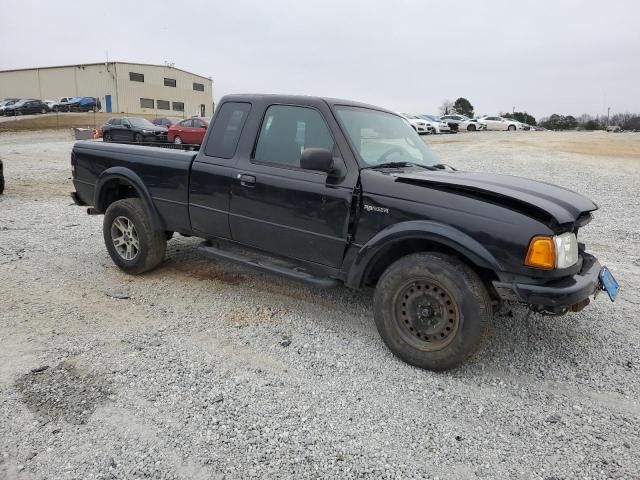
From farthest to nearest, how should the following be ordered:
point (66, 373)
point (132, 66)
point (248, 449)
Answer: point (132, 66) → point (66, 373) → point (248, 449)

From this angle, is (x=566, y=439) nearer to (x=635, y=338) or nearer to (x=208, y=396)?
(x=635, y=338)

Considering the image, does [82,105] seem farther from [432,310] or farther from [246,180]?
[432,310]

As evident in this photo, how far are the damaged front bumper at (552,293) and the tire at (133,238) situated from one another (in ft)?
11.6

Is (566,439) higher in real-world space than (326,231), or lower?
lower

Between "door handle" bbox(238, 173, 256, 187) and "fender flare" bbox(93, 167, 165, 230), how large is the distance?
1263 millimetres

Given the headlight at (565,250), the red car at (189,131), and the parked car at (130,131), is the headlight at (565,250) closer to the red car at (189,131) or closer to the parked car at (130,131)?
A: the red car at (189,131)

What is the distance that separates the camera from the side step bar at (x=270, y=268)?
3.82 metres

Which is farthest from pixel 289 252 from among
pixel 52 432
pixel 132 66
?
pixel 132 66

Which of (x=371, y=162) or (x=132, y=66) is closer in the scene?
(x=371, y=162)

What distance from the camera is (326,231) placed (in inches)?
148

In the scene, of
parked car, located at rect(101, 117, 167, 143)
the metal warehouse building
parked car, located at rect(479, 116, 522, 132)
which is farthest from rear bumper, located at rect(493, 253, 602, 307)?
the metal warehouse building

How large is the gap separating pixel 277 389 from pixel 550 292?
73.6 inches

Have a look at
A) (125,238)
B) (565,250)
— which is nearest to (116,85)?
(125,238)

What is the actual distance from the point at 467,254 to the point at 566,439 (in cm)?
122
